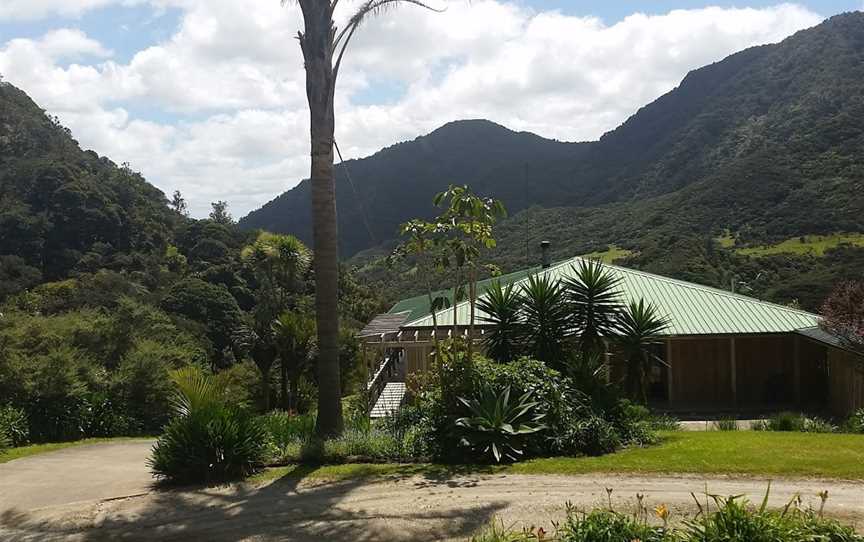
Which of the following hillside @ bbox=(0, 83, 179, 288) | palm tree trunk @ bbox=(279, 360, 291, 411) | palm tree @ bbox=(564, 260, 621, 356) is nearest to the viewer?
palm tree @ bbox=(564, 260, 621, 356)

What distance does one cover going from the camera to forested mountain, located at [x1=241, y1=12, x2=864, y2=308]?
4547 cm

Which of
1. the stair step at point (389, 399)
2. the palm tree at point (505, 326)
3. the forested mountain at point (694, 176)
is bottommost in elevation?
the stair step at point (389, 399)

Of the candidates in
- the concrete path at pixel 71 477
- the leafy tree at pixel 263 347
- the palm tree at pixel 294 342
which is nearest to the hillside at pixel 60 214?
the leafy tree at pixel 263 347

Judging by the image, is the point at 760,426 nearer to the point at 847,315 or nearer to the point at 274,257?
the point at 847,315

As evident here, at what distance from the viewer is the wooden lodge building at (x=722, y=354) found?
18.6 meters

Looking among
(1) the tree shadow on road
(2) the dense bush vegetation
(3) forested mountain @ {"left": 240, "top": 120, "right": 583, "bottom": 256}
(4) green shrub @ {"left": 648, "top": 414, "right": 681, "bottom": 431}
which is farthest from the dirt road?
(3) forested mountain @ {"left": 240, "top": 120, "right": 583, "bottom": 256}

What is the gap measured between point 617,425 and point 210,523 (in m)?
6.46

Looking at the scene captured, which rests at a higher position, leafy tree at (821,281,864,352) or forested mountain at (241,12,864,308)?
forested mountain at (241,12,864,308)

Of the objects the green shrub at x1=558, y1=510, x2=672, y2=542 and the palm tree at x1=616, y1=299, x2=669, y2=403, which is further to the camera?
the palm tree at x1=616, y1=299, x2=669, y2=403

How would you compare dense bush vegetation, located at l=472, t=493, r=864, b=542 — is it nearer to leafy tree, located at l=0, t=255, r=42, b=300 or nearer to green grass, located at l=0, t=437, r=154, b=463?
green grass, located at l=0, t=437, r=154, b=463

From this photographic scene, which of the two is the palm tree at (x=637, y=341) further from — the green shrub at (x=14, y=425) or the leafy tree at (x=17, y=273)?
the leafy tree at (x=17, y=273)

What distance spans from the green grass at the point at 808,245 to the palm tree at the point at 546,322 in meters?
34.2

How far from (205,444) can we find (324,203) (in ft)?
12.3

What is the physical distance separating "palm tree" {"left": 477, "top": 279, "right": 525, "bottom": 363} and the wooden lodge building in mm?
4277
